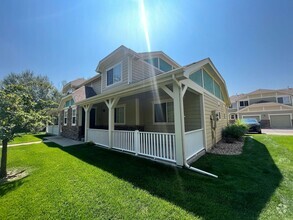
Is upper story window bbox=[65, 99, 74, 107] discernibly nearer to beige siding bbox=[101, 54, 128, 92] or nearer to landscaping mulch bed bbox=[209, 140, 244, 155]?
beige siding bbox=[101, 54, 128, 92]

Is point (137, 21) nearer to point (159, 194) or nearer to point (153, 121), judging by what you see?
point (153, 121)

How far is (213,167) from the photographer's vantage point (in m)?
4.85

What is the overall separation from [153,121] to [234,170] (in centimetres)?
536

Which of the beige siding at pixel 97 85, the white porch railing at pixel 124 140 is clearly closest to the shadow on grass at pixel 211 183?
the white porch railing at pixel 124 140

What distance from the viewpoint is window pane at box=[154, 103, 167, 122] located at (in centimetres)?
868

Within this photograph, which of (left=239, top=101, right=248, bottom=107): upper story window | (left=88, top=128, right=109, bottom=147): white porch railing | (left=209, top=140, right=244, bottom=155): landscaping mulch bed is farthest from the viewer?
(left=239, top=101, right=248, bottom=107): upper story window

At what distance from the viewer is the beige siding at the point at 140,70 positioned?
28.9 feet

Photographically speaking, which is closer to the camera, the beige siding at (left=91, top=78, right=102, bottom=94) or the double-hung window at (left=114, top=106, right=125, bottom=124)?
the double-hung window at (left=114, top=106, right=125, bottom=124)

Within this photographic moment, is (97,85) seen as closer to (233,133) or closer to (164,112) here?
(164,112)

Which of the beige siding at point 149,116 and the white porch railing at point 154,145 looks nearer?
the white porch railing at point 154,145

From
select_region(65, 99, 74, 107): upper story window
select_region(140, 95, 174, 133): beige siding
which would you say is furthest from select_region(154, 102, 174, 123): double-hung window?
select_region(65, 99, 74, 107): upper story window

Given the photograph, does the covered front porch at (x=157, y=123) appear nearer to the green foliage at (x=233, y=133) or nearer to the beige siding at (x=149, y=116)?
the beige siding at (x=149, y=116)

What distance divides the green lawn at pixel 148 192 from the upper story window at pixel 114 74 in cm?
606

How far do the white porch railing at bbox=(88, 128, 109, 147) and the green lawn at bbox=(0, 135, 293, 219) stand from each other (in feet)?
9.50
